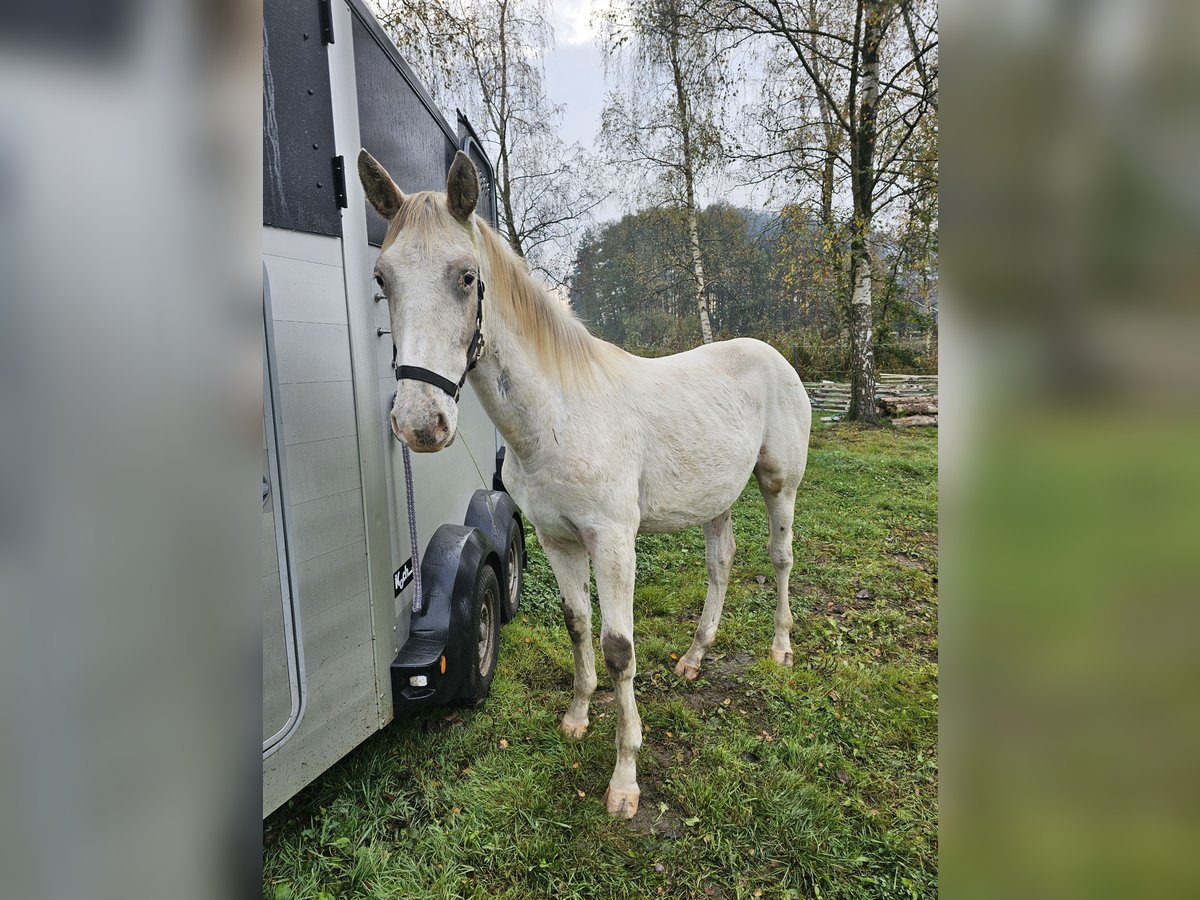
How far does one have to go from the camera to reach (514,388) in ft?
6.88

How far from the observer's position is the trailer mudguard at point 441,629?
2131mm

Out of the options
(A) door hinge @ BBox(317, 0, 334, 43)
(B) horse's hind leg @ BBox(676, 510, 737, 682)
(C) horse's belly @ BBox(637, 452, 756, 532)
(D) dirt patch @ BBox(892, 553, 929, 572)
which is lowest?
(D) dirt patch @ BBox(892, 553, 929, 572)

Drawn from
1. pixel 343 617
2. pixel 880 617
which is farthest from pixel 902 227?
pixel 343 617

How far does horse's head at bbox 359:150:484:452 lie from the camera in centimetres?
160

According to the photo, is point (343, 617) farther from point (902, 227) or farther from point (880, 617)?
point (902, 227)

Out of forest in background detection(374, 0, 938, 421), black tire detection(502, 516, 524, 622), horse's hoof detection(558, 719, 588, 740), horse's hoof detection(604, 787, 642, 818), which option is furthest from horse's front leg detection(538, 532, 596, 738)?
forest in background detection(374, 0, 938, 421)

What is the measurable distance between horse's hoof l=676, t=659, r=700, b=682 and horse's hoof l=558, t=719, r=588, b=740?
67 centimetres

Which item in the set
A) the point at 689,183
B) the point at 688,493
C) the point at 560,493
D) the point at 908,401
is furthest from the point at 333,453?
the point at 908,401

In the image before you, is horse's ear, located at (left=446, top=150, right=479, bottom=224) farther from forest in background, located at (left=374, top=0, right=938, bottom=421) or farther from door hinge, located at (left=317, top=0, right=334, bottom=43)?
forest in background, located at (left=374, top=0, right=938, bottom=421)

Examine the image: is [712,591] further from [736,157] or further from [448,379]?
[736,157]

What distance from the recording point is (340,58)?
1835mm

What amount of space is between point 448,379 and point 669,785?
1865 millimetres

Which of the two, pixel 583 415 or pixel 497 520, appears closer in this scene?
pixel 583 415
